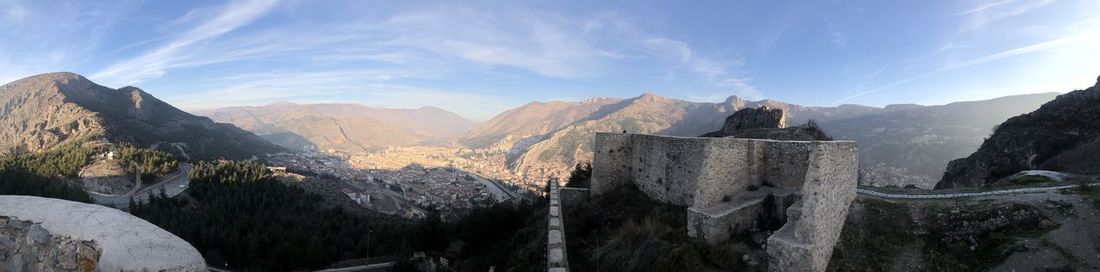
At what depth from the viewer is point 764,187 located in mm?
14172

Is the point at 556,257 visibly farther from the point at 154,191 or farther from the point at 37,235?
the point at 154,191

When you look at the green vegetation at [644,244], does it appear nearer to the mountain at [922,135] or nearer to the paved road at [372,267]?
the paved road at [372,267]

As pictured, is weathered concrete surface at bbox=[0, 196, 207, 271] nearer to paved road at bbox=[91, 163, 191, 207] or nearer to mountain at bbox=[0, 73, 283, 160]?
paved road at bbox=[91, 163, 191, 207]

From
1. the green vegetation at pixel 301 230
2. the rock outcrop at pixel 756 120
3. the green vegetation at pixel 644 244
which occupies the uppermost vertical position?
the rock outcrop at pixel 756 120

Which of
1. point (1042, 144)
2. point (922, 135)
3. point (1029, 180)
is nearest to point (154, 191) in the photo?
point (1029, 180)

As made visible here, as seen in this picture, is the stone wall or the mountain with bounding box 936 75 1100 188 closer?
the stone wall

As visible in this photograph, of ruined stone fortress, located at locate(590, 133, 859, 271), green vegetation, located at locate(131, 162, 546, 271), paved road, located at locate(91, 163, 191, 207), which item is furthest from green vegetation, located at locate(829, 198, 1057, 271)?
paved road, located at locate(91, 163, 191, 207)

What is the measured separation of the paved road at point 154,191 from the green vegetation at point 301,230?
170 inches

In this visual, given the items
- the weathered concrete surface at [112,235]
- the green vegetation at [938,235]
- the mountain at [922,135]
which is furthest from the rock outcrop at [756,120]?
the weathered concrete surface at [112,235]

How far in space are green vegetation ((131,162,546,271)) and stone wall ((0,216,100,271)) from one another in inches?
426

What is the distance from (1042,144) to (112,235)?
132 ft

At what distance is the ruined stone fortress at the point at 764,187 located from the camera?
10.2 meters

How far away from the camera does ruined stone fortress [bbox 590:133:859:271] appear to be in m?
10.2

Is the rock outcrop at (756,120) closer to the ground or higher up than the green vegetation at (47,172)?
higher up
